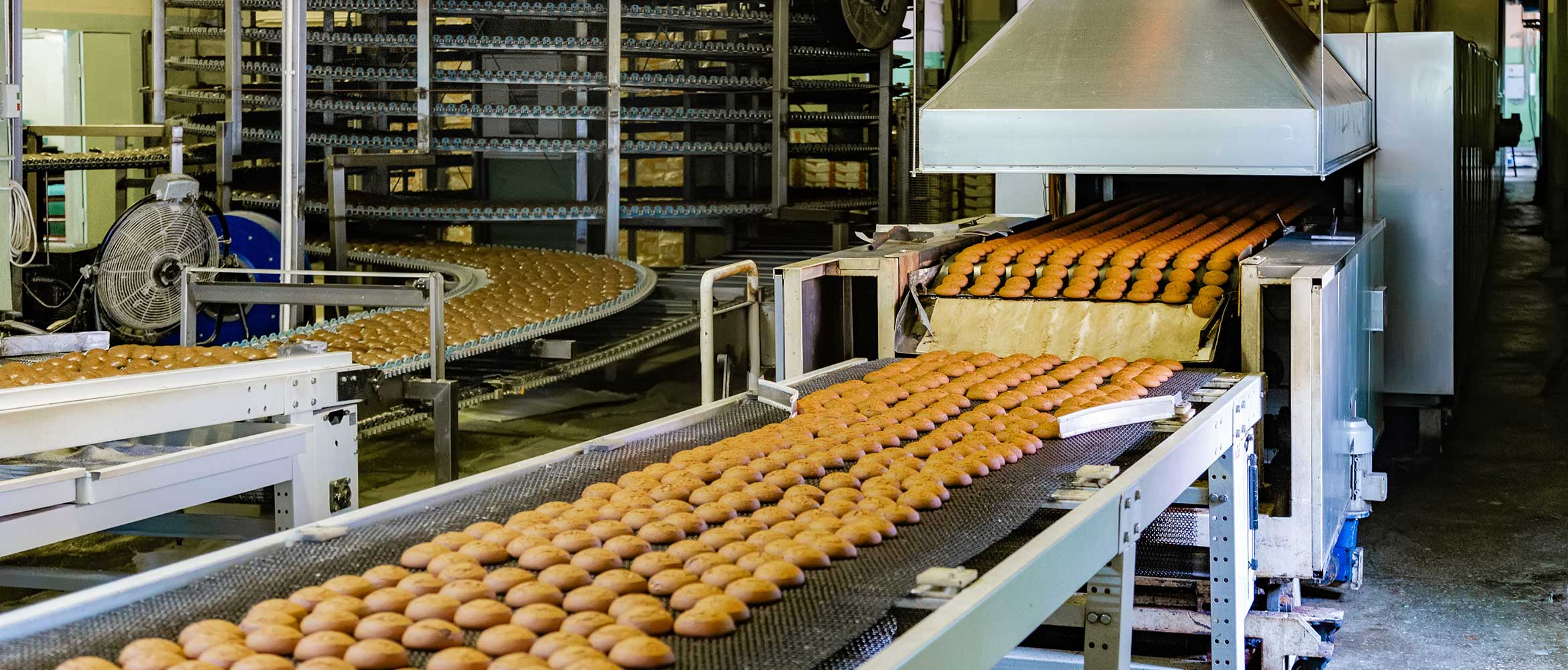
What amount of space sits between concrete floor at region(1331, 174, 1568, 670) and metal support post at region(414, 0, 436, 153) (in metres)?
5.51

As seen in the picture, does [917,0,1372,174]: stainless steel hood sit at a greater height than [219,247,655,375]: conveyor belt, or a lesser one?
greater

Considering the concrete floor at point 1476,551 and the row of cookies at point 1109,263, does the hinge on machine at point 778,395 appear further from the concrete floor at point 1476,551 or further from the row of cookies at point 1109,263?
the concrete floor at point 1476,551

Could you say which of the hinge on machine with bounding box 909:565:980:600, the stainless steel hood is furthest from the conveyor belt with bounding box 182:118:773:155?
the hinge on machine with bounding box 909:565:980:600

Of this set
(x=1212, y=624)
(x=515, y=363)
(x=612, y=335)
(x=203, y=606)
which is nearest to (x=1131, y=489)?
(x=1212, y=624)

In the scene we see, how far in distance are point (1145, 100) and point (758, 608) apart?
2321 millimetres

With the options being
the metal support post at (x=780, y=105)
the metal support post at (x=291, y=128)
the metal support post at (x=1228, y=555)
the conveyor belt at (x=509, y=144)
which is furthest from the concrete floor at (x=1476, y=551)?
the metal support post at (x=291, y=128)

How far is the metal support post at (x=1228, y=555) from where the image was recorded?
327 centimetres

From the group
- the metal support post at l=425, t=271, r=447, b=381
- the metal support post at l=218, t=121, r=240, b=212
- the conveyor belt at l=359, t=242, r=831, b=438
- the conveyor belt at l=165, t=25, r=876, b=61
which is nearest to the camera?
the metal support post at l=425, t=271, r=447, b=381

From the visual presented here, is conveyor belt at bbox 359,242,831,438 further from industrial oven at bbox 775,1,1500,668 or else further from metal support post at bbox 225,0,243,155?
metal support post at bbox 225,0,243,155

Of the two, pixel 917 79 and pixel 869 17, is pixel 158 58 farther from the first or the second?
pixel 917 79

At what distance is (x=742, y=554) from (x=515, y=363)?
4.60m

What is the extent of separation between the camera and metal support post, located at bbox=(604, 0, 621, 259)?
8578 millimetres

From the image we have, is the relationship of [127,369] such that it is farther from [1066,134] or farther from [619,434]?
[1066,134]

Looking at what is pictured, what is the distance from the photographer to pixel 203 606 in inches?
77.1
